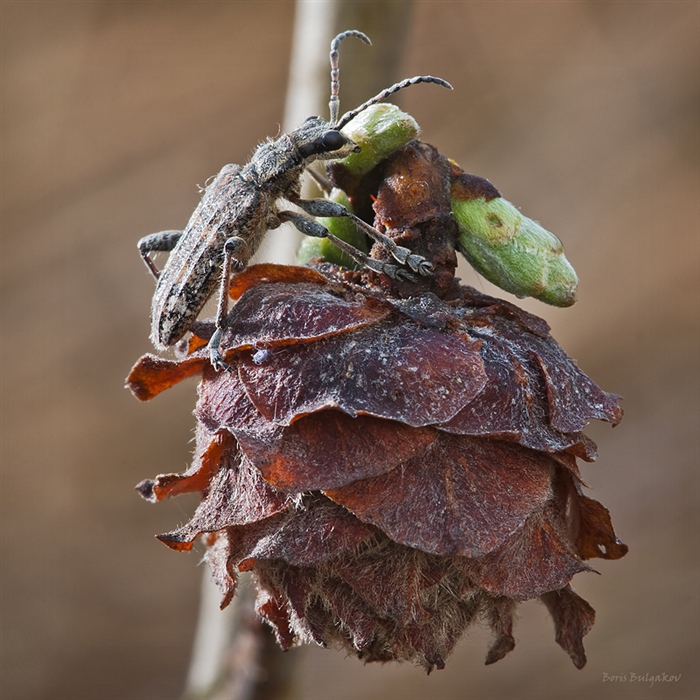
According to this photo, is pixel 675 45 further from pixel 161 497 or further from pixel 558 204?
pixel 161 497

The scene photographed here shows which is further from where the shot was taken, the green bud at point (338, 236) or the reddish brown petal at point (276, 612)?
the green bud at point (338, 236)

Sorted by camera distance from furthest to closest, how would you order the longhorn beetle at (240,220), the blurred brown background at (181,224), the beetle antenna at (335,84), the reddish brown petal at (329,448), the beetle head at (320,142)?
the blurred brown background at (181,224) < the beetle antenna at (335,84) < the longhorn beetle at (240,220) < the beetle head at (320,142) < the reddish brown petal at (329,448)

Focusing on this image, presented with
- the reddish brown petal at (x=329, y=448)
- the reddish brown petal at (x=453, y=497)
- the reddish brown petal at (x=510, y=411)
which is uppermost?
the reddish brown petal at (x=510, y=411)

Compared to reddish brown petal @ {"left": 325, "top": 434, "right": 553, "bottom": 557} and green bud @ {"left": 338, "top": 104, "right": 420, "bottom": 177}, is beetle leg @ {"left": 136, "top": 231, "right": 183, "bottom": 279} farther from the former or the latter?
reddish brown petal @ {"left": 325, "top": 434, "right": 553, "bottom": 557}

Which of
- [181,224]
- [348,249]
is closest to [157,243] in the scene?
[348,249]

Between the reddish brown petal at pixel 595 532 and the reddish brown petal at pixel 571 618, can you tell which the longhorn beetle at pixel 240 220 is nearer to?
the reddish brown petal at pixel 595 532

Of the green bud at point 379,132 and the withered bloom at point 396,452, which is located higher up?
the green bud at point 379,132

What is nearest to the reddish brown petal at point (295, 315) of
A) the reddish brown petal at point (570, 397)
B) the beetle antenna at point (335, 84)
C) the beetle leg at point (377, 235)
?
the beetle leg at point (377, 235)

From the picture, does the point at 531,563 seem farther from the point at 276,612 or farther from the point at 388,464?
the point at 276,612
